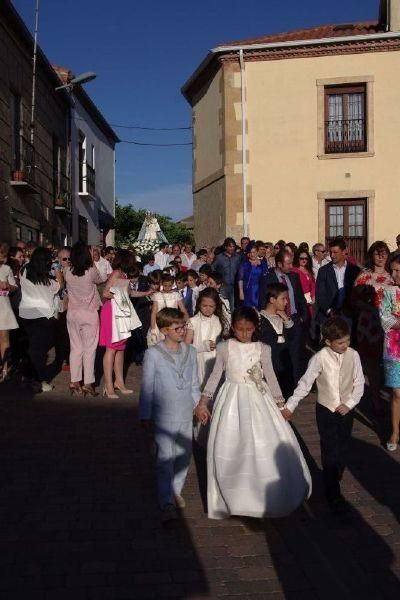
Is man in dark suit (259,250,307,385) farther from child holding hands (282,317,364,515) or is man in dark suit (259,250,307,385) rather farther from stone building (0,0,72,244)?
stone building (0,0,72,244)

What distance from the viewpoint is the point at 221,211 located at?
74.1ft

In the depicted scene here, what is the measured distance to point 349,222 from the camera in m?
21.9

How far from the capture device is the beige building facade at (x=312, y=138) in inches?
835

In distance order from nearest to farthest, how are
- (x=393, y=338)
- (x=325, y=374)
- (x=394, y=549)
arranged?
(x=394, y=549)
(x=325, y=374)
(x=393, y=338)

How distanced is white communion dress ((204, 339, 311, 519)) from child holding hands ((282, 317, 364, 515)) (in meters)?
0.29

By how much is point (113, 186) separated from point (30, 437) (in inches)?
1393

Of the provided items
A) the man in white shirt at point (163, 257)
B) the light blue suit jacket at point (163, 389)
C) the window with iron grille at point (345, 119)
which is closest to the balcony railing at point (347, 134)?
the window with iron grille at point (345, 119)

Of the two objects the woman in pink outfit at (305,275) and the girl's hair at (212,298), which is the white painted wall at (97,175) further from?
the girl's hair at (212,298)

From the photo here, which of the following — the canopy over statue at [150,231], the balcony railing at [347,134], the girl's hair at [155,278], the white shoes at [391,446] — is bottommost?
the white shoes at [391,446]

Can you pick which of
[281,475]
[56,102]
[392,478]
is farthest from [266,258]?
[56,102]

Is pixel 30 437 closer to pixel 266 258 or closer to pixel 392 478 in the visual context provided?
pixel 392 478

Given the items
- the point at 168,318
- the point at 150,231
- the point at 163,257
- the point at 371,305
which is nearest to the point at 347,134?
the point at 163,257

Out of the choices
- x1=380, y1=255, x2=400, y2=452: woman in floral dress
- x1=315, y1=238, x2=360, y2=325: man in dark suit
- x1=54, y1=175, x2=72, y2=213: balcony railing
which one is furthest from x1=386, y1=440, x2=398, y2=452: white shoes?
x1=54, y1=175, x2=72, y2=213: balcony railing

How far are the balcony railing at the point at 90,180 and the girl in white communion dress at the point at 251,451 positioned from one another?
26.6 meters
